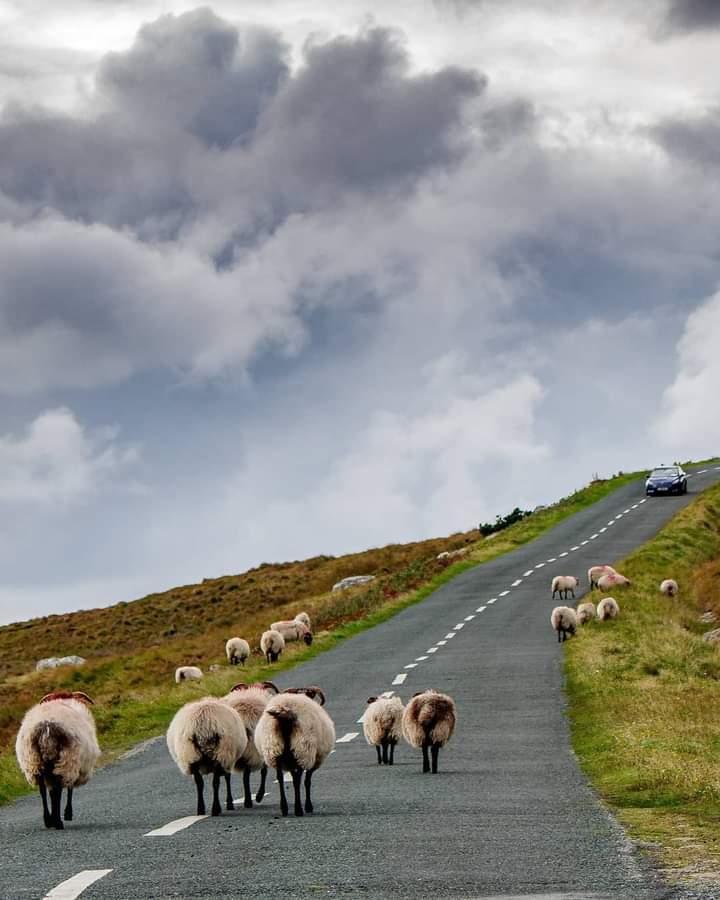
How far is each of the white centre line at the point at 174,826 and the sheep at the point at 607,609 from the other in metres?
29.4

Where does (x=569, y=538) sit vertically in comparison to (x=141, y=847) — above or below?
above

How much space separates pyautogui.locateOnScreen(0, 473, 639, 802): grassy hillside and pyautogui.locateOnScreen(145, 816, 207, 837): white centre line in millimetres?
6667

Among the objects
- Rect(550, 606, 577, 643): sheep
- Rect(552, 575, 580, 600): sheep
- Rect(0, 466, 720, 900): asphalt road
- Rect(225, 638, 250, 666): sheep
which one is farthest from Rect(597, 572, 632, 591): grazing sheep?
Rect(0, 466, 720, 900): asphalt road

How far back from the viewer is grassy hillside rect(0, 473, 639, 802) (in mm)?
30922

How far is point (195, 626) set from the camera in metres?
77.8

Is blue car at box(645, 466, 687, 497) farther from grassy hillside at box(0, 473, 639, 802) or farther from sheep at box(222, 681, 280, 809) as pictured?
sheep at box(222, 681, 280, 809)

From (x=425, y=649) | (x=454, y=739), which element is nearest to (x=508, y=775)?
(x=454, y=739)

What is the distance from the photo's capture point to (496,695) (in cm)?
2658

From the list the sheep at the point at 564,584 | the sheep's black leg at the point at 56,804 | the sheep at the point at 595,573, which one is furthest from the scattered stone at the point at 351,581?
the sheep's black leg at the point at 56,804

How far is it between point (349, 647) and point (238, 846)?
29532 millimetres

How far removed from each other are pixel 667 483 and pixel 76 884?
256 ft

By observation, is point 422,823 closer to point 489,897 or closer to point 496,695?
point 489,897

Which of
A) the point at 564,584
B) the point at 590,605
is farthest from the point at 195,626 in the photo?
the point at 590,605

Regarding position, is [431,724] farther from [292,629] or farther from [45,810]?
[292,629]
